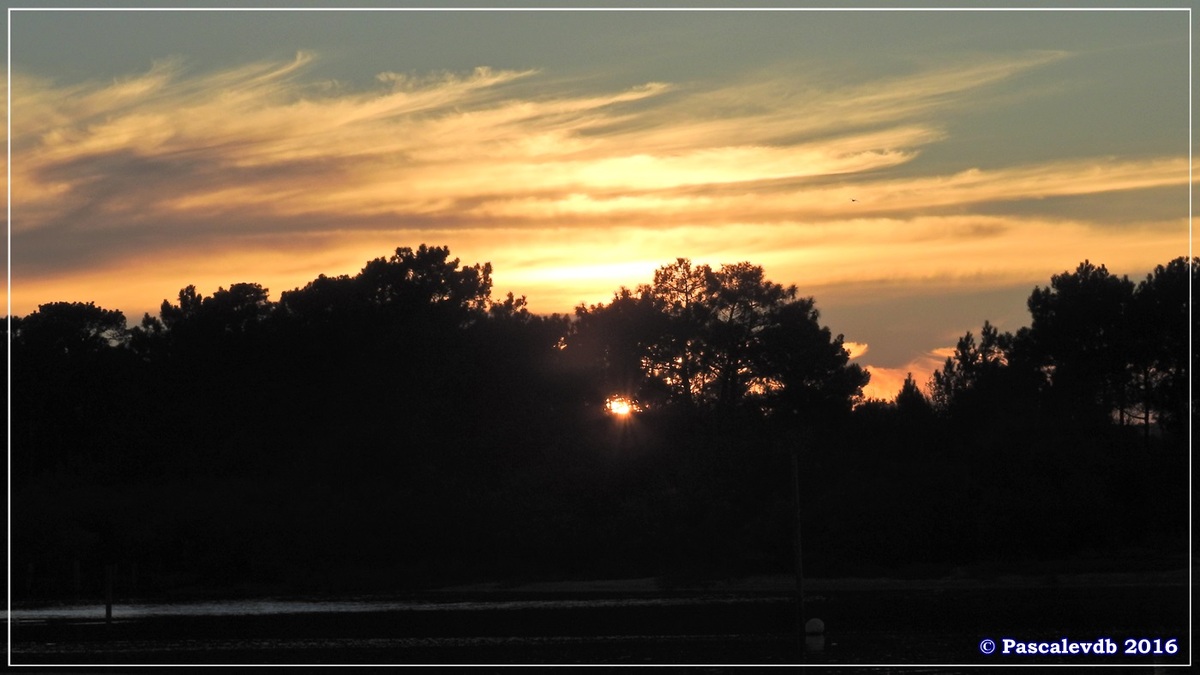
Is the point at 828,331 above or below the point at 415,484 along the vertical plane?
above

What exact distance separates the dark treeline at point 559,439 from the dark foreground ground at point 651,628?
22.6 ft

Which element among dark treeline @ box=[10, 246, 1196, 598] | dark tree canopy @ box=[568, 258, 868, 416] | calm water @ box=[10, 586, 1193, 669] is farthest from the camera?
dark tree canopy @ box=[568, 258, 868, 416]

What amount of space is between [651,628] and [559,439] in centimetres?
3418

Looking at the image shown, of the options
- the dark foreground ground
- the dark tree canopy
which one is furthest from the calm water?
the dark tree canopy

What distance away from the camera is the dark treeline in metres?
66.9

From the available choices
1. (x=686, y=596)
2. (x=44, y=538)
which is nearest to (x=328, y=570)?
(x=44, y=538)

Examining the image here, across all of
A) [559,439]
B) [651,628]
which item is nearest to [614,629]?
[651,628]

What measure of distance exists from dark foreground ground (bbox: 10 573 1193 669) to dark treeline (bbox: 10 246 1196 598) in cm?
689

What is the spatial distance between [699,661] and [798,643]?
259 centimetres

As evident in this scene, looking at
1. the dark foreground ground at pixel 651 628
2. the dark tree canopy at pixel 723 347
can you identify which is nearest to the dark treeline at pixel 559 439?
the dark tree canopy at pixel 723 347

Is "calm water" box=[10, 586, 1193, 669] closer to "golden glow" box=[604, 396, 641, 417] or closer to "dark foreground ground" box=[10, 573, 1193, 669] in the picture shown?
"dark foreground ground" box=[10, 573, 1193, 669]

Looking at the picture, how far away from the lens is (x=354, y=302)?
81625mm

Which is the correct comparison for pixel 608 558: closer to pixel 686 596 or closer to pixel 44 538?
pixel 686 596

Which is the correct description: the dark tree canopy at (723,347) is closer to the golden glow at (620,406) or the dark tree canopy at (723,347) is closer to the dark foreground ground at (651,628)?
the golden glow at (620,406)
